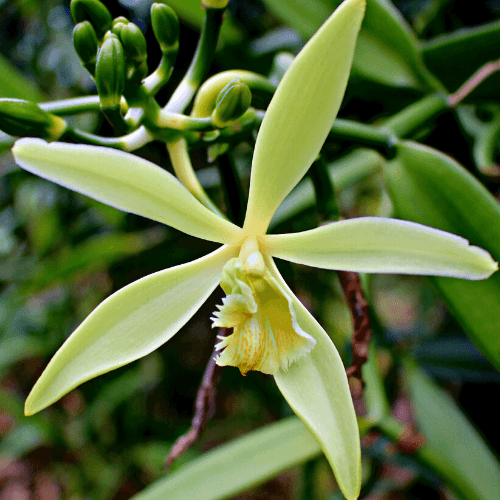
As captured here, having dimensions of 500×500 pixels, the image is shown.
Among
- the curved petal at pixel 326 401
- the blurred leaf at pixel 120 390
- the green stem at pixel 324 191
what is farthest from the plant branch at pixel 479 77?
the blurred leaf at pixel 120 390

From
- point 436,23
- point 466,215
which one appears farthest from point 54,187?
point 466,215

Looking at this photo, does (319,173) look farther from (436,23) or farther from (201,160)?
(201,160)

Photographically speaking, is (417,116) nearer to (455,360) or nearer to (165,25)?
(165,25)

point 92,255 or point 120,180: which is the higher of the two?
point 92,255

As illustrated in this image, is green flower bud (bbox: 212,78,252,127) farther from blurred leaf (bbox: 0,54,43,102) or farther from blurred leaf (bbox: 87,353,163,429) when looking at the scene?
blurred leaf (bbox: 87,353,163,429)

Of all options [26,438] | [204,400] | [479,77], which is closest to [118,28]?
[204,400]


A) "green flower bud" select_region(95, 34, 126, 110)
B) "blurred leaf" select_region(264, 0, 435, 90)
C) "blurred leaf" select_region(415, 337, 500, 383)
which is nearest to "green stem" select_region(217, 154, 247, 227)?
"green flower bud" select_region(95, 34, 126, 110)
